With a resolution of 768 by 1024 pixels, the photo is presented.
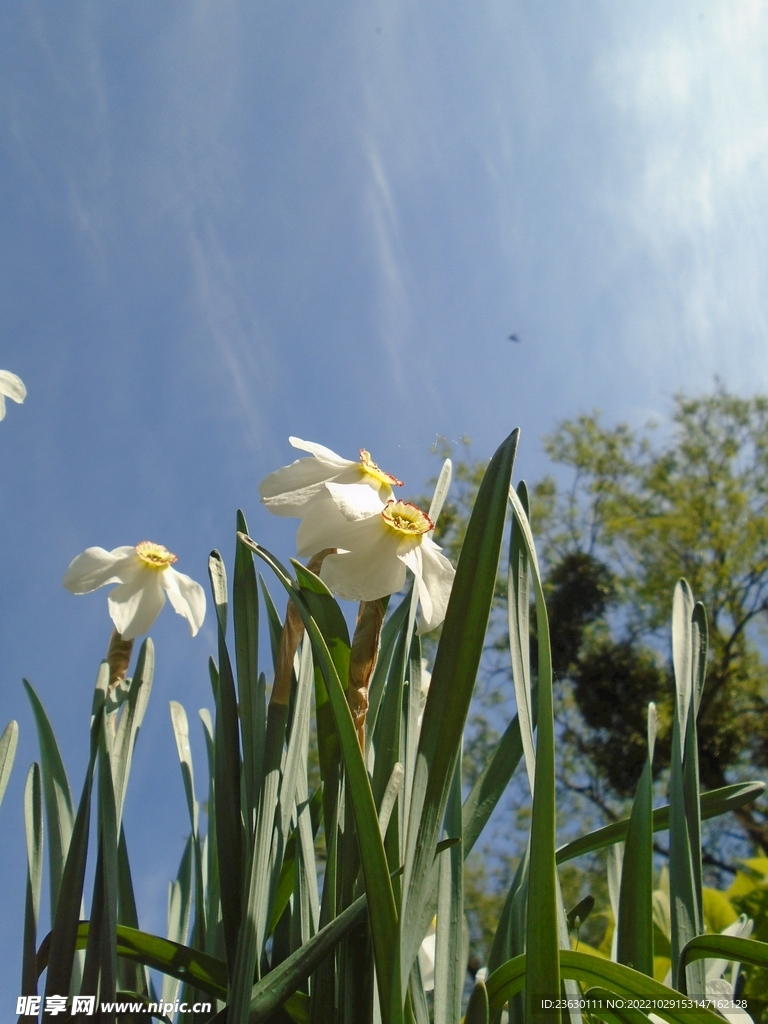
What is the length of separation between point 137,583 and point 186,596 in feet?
0.18

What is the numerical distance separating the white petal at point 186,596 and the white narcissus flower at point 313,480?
244 millimetres

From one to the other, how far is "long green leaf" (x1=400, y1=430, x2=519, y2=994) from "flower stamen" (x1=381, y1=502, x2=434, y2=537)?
0.31ft

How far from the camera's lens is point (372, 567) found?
45 cm

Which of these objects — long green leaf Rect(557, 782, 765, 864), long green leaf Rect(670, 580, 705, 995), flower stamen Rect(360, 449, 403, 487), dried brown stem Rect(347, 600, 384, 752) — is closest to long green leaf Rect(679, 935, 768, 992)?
long green leaf Rect(670, 580, 705, 995)

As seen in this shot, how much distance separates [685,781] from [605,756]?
6609 millimetres

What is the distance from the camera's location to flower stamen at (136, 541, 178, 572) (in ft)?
2.28

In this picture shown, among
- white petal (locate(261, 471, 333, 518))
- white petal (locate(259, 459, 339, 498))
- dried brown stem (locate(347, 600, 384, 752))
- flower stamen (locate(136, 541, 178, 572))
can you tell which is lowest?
dried brown stem (locate(347, 600, 384, 752))

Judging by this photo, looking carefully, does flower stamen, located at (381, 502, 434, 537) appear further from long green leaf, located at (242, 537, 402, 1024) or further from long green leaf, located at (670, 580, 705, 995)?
long green leaf, located at (670, 580, 705, 995)

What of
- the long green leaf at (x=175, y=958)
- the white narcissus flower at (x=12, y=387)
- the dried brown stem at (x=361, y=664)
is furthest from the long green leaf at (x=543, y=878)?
the white narcissus flower at (x=12, y=387)

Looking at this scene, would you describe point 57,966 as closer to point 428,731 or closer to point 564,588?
point 428,731

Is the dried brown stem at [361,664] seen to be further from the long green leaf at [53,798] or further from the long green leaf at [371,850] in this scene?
the long green leaf at [53,798]

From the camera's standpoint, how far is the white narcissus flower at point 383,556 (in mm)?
444

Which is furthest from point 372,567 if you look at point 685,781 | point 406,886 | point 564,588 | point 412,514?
point 564,588

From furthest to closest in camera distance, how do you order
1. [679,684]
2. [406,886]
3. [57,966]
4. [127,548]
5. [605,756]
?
[605,756]
[127,548]
[679,684]
[57,966]
[406,886]
